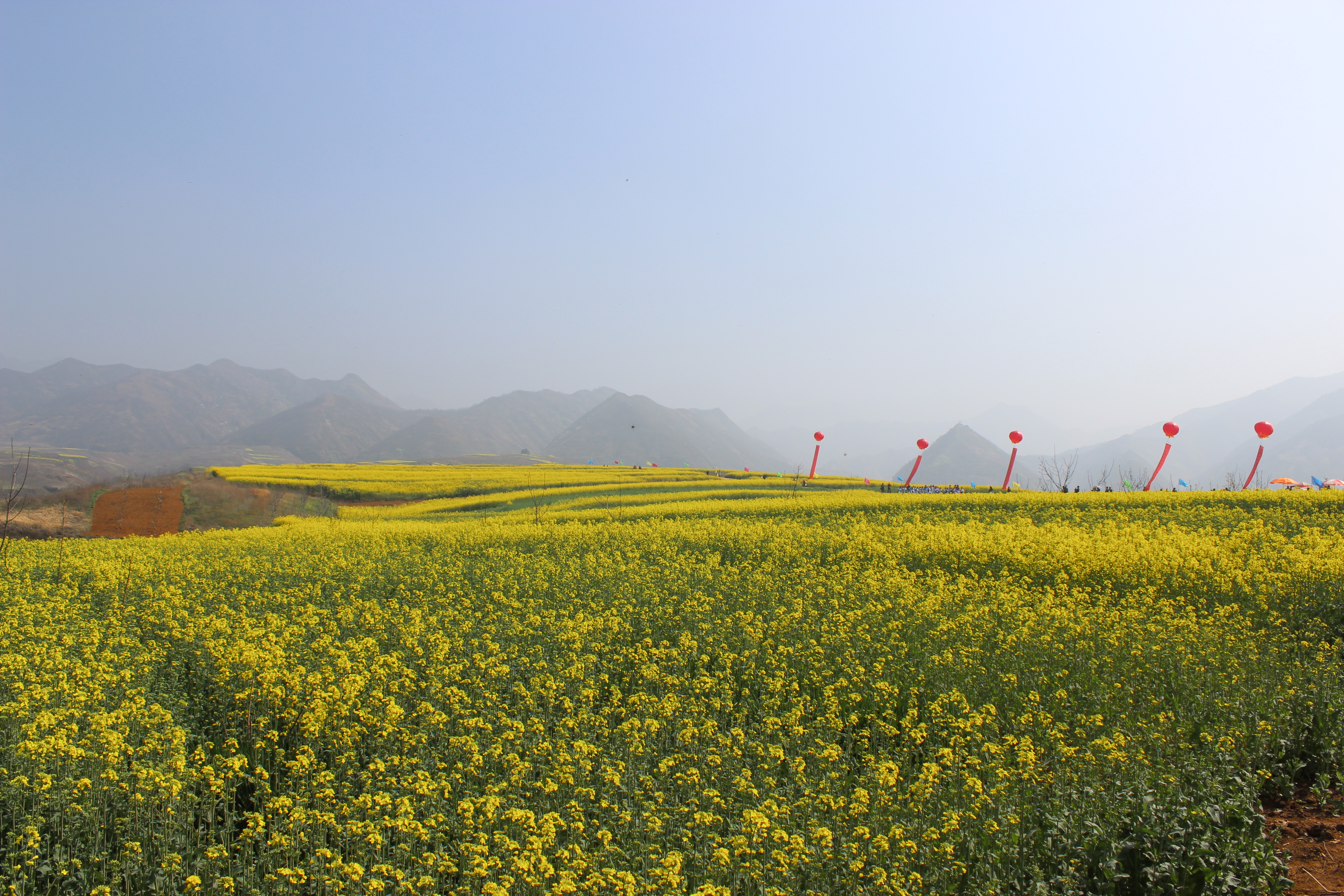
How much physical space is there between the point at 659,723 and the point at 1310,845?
5.14m

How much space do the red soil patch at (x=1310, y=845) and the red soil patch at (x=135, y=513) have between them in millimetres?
28661

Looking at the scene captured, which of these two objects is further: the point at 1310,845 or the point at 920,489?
the point at 920,489

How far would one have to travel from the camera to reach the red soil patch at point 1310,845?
438 centimetres

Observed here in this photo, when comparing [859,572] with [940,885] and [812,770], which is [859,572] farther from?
[940,885]

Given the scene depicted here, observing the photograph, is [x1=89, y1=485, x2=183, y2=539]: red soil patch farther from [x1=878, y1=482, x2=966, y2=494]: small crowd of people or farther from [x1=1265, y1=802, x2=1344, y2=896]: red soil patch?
[x1=878, y1=482, x2=966, y2=494]: small crowd of people

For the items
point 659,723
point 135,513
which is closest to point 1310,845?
point 659,723

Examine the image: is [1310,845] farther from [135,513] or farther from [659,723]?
[135,513]

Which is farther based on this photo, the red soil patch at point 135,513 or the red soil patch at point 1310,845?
the red soil patch at point 135,513

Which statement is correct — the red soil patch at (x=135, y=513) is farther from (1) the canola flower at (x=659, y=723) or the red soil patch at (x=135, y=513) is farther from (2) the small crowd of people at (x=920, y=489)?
(2) the small crowd of people at (x=920, y=489)

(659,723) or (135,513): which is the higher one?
(659,723)

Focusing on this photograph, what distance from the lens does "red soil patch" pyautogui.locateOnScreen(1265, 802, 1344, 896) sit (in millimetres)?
A: 4383

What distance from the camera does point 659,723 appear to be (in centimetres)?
608

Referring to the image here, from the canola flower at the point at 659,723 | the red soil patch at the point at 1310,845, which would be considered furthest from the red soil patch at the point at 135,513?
the red soil patch at the point at 1310,845

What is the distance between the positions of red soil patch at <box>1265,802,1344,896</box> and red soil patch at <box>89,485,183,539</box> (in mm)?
28661
